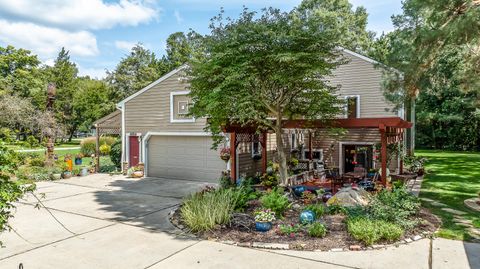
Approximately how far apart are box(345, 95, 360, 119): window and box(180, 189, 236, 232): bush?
8511mm

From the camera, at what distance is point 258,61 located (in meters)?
9.23

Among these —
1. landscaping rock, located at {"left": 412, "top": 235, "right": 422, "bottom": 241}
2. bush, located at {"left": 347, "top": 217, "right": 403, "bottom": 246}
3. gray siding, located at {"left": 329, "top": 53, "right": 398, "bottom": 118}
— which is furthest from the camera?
gray siding, located at {"left": 329, "top": 53, "right": 398, "bottom": 118}

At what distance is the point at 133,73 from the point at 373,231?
32297mm

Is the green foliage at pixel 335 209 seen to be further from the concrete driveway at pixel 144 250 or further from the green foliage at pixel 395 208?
the concrete driveway at pixel 144 250

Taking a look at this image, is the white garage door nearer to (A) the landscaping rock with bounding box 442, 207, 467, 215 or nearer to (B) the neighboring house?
(B) the neighboring house

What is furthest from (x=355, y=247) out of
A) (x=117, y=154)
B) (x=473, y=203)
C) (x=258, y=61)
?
(x=117, y=154)

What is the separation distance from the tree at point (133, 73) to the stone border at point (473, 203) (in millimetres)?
28863

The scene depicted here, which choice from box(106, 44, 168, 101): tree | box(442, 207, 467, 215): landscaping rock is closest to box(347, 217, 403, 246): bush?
box(442, 207, 467, 215): landscaping rock

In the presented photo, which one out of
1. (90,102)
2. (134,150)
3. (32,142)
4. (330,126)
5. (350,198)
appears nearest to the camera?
(32,142)

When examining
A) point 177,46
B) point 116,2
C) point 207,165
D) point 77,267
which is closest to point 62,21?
point 116,2

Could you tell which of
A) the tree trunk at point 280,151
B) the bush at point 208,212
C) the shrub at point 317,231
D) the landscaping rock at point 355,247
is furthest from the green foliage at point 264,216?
the tree trunk at point 280,151

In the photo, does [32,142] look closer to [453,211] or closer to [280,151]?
[280,151]

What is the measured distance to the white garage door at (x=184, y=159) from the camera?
14844 mm

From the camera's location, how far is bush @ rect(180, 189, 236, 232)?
7.39 metres
